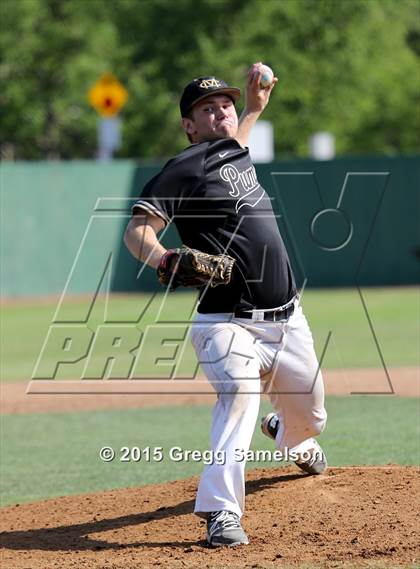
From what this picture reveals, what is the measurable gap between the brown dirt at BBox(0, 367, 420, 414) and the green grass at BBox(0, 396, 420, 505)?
0.32 m

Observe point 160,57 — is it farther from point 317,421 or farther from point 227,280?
point 227,280

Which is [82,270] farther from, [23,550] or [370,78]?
[23,550]

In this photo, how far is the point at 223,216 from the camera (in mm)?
5730

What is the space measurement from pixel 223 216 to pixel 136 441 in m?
3.80

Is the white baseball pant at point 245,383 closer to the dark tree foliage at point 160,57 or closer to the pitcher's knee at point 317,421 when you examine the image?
the pitcher's knee at point 317,421

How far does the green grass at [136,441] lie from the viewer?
7883mm

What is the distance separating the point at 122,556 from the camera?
5.56 meters

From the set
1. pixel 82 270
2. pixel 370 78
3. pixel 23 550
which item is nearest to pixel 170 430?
pixel 23 550

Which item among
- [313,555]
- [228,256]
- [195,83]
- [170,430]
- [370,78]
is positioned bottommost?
[313,555]

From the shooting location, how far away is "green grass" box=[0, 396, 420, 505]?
25.9ft

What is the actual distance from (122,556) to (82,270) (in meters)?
17.5

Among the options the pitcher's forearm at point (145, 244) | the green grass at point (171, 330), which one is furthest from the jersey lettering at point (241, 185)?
the green grass at point (171, 330)

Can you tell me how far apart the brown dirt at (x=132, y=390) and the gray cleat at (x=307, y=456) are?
4.14 metres

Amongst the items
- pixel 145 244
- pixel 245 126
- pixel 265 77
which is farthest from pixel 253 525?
pixel 265 77
